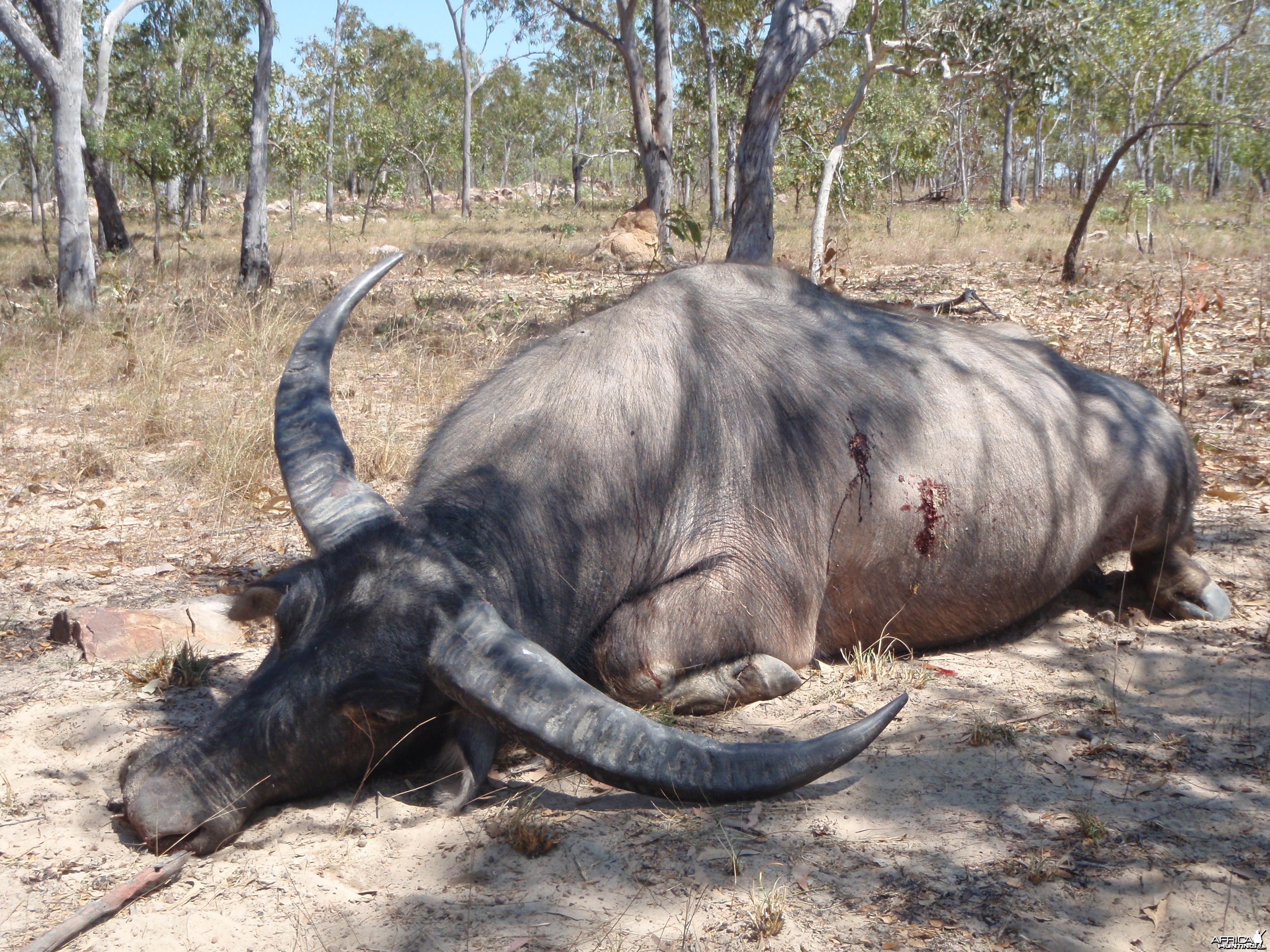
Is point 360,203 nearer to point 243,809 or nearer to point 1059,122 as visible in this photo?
point 1059,122

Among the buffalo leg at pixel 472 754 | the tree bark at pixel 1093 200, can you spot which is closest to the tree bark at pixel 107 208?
the tree bark at pixel 1093 200

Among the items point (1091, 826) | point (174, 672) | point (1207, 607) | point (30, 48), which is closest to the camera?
point (1091, 826)

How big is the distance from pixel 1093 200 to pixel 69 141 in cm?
1210

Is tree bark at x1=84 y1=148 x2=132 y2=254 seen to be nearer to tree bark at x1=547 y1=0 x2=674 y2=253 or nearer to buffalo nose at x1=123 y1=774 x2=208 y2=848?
tree bark at x1=547 y1=0 x2=674 y2=253

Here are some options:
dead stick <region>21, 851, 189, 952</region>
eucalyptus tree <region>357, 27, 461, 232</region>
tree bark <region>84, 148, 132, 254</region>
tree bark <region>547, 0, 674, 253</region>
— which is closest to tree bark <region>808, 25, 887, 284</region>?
tree bark <region>547, 0, 674, 253</region>

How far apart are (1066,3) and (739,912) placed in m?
13.4

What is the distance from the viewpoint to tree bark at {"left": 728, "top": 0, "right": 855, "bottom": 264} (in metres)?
8.81

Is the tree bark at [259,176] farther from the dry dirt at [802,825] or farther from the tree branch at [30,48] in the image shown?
the dry dirt at [802,825]

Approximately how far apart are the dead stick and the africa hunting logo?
100 inches

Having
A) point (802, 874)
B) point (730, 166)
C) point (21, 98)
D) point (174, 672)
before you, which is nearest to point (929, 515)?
point (802, 874)

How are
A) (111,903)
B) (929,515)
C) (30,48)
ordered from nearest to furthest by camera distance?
1. (111,903)
2. (929,515)
3. (30,48)

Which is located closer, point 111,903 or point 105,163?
point 111,903

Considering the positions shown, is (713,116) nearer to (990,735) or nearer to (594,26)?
(594,26)

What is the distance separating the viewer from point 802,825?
269cm
